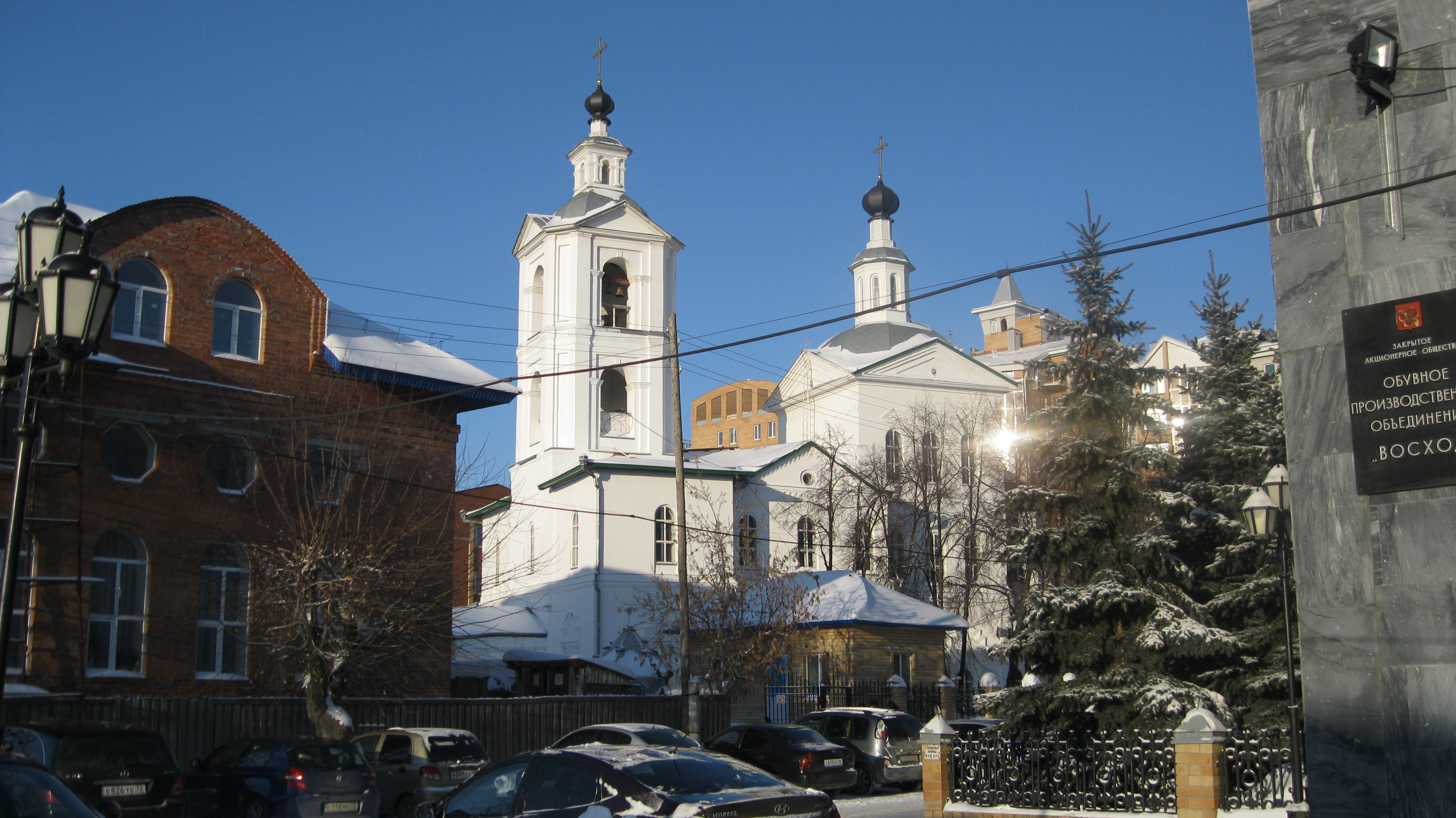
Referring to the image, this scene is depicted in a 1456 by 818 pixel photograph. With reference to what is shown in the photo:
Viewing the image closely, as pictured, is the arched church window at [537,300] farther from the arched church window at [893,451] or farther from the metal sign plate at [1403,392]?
the metal sign plate at [1403,392]

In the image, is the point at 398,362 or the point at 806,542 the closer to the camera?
the point at 398,362

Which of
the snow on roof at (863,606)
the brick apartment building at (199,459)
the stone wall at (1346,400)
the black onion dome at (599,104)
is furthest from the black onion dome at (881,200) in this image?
the stone wall at (1346,400)

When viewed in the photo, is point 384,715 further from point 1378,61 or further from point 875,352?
point 875,352

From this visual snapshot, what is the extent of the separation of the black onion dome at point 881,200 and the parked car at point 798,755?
42684mm

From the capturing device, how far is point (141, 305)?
2267 centimetres

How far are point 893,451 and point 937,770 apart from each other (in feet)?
116

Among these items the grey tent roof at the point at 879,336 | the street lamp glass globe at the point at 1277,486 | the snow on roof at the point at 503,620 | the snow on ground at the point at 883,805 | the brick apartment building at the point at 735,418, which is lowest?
the snow on ground at the point at 883,805

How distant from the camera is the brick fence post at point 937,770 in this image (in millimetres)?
16734

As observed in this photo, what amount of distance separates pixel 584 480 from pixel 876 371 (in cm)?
1713

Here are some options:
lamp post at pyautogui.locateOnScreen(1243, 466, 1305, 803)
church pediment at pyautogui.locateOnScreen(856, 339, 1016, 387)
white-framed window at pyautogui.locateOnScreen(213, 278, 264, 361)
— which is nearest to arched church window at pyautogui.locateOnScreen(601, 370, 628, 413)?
church pediment at pyautogui.locateOnScreen(856, 339, 1016, 387)

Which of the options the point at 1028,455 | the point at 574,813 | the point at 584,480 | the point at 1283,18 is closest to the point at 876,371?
the point at 584,480

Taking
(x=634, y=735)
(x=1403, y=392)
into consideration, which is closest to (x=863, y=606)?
(x=634, y=735)

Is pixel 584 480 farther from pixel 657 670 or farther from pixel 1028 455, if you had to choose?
pixel 1028 455

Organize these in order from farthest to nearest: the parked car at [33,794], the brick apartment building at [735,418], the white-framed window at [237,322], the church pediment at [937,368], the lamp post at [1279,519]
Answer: the brick apartment building at [735,418] < the church pediment at [937,368] < the white-framed window at [237,322] < the lamp post at [1279,519] < the parked car at [33,794]
